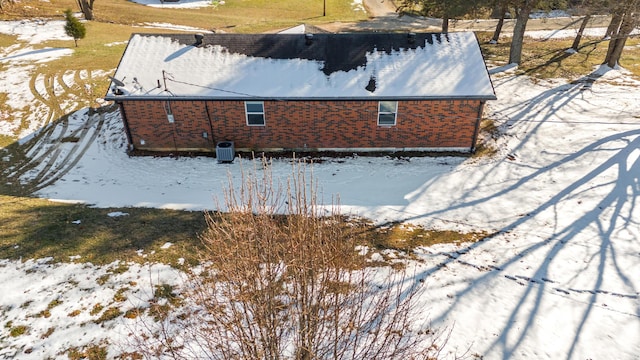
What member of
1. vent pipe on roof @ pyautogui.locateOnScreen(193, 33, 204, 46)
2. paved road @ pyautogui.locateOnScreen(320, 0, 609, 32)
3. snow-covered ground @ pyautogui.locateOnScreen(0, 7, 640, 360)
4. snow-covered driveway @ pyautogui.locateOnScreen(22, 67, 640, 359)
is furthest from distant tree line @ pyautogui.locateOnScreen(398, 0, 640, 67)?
vent pipe on roof @ pyautogui.locateOnScreen(193, 33, 204, 46)

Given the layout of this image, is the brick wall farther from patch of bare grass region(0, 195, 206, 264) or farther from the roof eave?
patch of bare grass region(0, 195, 206, 264)

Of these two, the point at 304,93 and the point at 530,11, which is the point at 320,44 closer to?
the point at 304,93

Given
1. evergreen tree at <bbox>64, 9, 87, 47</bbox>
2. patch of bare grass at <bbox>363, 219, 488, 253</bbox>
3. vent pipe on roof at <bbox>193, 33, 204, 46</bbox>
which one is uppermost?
vent pipe on roof at <bbox>193, 33, 204, 46</bbox>

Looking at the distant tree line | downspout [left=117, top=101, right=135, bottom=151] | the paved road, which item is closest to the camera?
downspout [left=117, top=101, right=135, bottom=151]

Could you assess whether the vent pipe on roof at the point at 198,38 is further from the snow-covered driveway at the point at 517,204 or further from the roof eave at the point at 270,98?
the snow-covered driveway at the point at 517,204

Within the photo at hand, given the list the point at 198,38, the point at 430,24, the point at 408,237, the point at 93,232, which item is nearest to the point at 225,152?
the point at 198,38

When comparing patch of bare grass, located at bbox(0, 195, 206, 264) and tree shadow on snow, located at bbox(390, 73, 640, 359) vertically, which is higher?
patch of bare grass, located at bbox(0, 195, 206, 264)
